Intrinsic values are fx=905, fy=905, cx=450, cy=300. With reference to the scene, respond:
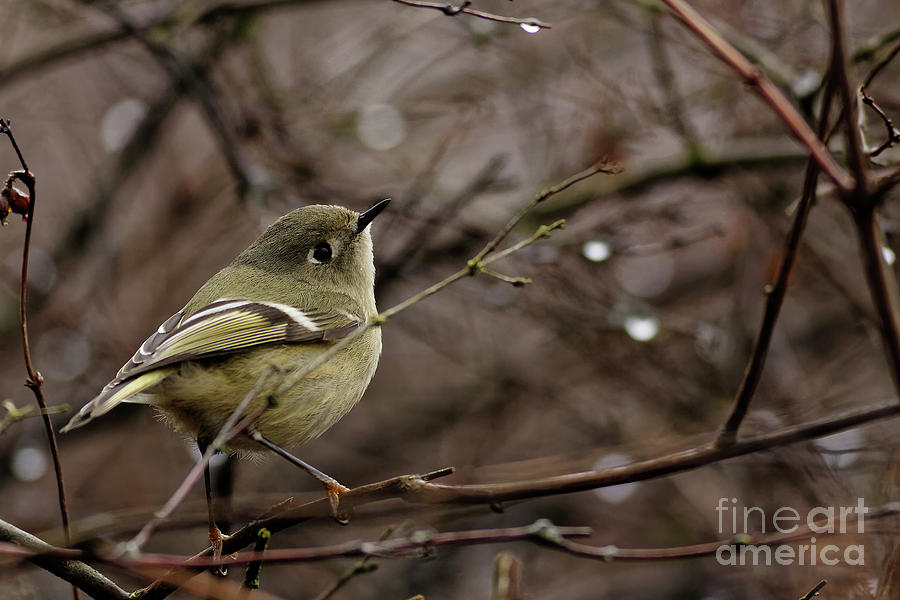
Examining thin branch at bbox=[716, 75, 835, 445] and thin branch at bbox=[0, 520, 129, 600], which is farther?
thin branch at bbox=[0, 520, 129, 600]

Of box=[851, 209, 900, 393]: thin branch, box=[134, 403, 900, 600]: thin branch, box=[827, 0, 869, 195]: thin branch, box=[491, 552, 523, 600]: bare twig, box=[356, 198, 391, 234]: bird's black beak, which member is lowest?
box=[491, 552, 523, 600]: bare twig

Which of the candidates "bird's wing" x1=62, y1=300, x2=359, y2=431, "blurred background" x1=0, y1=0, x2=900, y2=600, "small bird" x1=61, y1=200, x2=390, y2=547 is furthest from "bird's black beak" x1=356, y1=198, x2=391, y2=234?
"blurred background" x1=0, y1=0, x2=900, y2=600

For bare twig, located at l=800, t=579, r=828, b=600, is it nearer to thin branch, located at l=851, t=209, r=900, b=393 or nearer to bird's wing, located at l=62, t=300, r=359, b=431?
thin branch, located at l=851, t=209, r=900, b=393

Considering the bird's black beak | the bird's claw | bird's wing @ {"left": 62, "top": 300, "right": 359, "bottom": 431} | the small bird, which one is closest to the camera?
the bird's claw

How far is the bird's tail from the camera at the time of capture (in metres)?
1.84

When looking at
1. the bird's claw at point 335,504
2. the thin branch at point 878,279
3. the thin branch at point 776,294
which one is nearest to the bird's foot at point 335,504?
the bird's claw at point 335,504

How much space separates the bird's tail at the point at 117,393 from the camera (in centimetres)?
184

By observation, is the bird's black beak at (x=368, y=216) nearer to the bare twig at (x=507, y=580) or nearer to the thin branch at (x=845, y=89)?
the bare twig at (x=507, y=580)

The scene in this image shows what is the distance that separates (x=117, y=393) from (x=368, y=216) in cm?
104

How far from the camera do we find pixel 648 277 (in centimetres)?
499

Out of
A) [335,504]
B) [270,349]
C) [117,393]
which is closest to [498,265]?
[270,349]

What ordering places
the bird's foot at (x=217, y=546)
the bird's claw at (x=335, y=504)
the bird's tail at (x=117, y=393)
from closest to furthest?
1. the bird's claw at (x=335, y=504)
2. the bird's tail at (x=117, y=393)
3. the bird's foot at (x=217, y=546)

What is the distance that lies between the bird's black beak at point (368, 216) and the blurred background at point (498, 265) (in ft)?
1.95

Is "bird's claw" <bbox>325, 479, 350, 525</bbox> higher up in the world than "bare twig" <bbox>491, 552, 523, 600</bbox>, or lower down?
higher up
